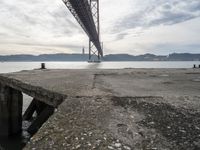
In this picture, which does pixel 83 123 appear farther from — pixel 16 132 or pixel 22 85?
pixel 16 132

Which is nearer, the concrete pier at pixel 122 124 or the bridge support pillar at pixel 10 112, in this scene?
the concrete pier at pixel 122 124

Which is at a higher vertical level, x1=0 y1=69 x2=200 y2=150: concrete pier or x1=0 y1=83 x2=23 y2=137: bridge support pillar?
x1=0 y1=69 x2=200 y2=150: concrete pier

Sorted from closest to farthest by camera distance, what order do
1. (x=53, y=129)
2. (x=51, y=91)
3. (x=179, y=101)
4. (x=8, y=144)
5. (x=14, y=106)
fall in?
(x=53, y=129)
(x=179, y=101)
(x=51, y=91)
(x=8, y=144)
(x=14, y=106)

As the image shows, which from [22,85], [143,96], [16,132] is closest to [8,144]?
[16,132]

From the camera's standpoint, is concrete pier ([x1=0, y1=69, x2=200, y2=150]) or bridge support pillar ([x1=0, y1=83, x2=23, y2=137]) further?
bridge support pillar ([x1=0, y1=83, x2=23, y2=137])

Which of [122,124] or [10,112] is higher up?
[122,124]

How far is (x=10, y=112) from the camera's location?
955 cm

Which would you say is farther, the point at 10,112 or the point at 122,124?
the point at 10,112

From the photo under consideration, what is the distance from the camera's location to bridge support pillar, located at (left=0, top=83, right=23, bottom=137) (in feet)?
30.8

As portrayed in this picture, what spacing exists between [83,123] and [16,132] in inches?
277

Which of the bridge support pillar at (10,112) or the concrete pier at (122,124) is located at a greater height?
the concrete pier at (122,124)

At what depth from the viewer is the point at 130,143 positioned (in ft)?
8.82

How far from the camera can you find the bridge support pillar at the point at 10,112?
9398mm

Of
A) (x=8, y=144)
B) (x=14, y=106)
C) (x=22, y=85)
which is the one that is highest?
(x=22, y=85)
